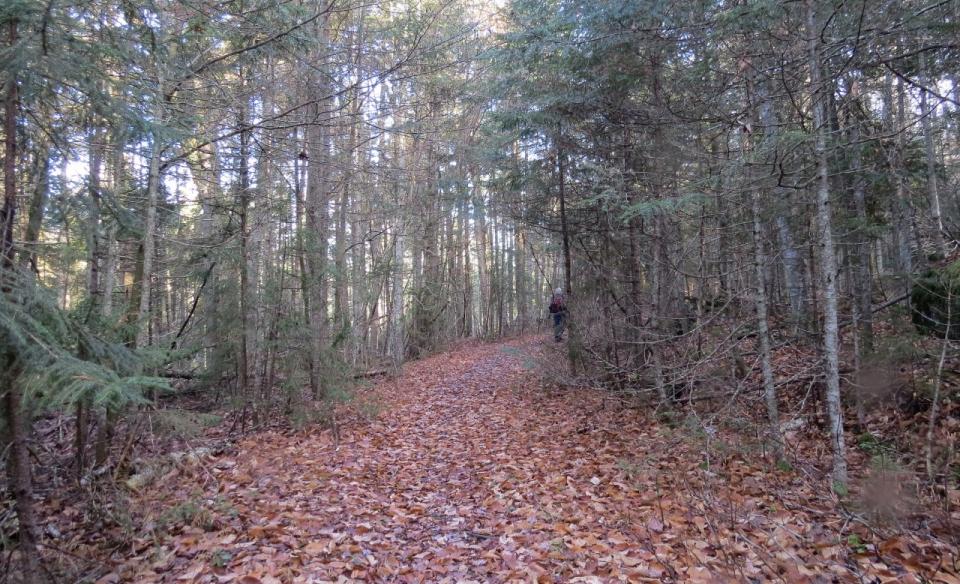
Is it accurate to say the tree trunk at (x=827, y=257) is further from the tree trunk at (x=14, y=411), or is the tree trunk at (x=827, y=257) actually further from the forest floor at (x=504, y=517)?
the tree trunk at (x=14, y=411)

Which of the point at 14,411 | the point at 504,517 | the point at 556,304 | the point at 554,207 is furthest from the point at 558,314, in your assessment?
the point at 14,411

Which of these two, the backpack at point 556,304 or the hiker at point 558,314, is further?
the backpack at point 556,304

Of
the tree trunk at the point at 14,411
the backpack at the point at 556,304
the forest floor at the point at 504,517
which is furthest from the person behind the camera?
the backpack at the point at 556,304

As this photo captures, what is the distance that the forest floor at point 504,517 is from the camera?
387cm

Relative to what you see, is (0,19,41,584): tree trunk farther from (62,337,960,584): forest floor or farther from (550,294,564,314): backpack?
(550,294,564,314): backpack

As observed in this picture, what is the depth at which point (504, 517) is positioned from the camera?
4992 millimetres

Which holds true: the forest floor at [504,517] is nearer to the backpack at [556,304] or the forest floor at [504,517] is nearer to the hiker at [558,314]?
the hiker at [558,314]

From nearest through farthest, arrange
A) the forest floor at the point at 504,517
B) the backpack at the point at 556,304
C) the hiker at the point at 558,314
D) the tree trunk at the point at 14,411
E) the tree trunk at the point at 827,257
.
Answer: the tree trunk at the point at 14,411 → the forest floor at the point at 504,517 → the tree trunk at the point at 827,257 → the hiker at the point at 558,314 → the backpack at the point at 556,304

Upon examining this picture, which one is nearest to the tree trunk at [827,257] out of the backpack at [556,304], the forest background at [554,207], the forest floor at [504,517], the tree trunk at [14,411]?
the forest background at [554,207]

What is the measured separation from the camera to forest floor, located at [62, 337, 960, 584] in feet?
12.7

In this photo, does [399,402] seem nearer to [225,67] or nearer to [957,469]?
[225,67]

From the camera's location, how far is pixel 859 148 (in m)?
6.27

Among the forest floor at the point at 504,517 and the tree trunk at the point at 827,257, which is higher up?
the tree trunk at the point at 827,257

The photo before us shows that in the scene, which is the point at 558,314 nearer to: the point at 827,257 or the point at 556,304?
the point at 556,304
